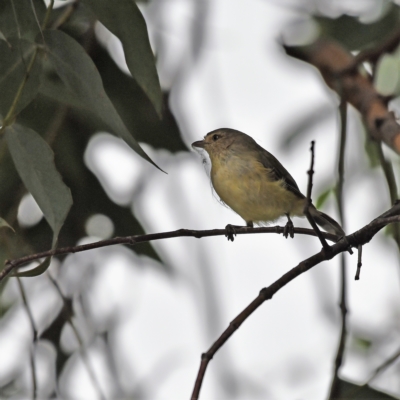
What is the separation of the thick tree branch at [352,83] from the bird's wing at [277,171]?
390mm

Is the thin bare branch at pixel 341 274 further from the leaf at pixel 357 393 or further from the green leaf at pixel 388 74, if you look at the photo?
the green leaf at pixel 388 74

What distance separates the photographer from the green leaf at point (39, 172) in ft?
5.41

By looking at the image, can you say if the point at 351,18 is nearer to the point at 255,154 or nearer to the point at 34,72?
the point at 255,154

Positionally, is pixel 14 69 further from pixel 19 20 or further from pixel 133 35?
pixel 133 35

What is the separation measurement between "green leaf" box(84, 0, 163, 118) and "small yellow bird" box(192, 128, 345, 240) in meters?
0.89

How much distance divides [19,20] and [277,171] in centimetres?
138

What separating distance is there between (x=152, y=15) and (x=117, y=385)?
1.59 m

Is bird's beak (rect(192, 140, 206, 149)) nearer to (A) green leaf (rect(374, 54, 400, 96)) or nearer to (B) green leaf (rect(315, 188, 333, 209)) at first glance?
(B) green leaf (rect(315, 188, 333, 209))

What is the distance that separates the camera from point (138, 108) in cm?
313

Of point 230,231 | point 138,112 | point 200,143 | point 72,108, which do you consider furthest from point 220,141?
point 230,231

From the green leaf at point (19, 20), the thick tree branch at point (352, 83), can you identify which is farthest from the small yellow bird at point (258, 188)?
the green leaf at point (19, 20)

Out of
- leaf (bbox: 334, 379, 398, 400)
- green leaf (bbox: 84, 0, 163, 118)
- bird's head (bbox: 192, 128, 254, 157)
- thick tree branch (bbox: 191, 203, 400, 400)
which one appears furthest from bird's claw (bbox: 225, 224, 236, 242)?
bird's head (bbox: 192, 128, 254, 157)

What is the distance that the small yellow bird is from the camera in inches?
107

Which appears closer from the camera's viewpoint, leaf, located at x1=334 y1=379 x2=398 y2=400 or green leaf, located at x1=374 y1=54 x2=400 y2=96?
leaf, located at x1=334 y1=379 x2=398 y2=400
